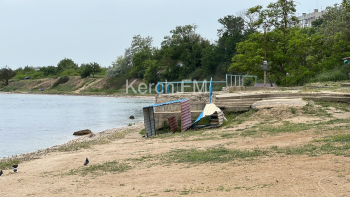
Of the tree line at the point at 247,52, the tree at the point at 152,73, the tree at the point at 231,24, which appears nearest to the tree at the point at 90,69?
the tree line at the point at 247,52

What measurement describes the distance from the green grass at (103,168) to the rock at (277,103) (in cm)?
836

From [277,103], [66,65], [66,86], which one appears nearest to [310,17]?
[66,86]

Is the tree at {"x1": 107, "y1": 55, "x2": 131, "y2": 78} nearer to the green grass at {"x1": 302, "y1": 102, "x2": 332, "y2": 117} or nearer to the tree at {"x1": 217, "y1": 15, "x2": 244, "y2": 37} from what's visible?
the tree at {"x1": 217, "y1": 15, "x2": 244, "y2": 37}

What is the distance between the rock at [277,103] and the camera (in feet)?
54.3

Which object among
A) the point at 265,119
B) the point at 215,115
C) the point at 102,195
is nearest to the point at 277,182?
the point at 102,195

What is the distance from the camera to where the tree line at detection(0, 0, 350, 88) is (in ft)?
113

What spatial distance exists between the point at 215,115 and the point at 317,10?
10113 centimetres

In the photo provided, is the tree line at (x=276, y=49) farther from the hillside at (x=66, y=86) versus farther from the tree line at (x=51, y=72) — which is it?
the tree line at (x=51, y=72)

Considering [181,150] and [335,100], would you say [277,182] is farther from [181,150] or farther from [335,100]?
[335,100]

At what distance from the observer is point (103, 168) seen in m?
10.3

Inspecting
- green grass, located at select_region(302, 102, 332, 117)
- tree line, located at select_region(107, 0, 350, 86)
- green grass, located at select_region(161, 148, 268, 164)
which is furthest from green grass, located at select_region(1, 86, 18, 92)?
green grass, located at select_region(161, 148, 268, 164)

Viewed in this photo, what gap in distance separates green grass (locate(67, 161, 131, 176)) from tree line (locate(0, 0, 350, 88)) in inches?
975

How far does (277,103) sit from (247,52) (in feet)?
68.1

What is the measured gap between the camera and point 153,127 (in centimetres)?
1869
